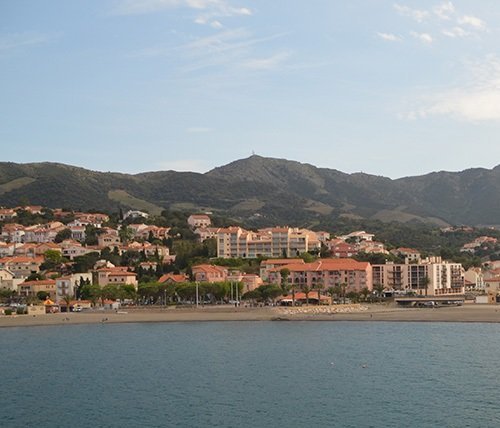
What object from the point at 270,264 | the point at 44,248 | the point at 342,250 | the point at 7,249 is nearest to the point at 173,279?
the point at 270,264

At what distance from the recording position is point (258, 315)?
66.7m

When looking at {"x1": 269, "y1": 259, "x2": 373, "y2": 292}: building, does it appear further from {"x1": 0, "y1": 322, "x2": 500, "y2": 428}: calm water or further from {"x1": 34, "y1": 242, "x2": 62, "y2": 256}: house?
{"x1": 34, "y1": 242, "x2": 62, "y2": 256}: house

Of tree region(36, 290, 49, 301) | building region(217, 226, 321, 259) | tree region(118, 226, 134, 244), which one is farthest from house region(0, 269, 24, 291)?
building region(217, 226, 321, 259)

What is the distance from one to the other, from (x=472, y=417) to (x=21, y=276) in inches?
2652

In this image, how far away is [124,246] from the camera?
100 metres

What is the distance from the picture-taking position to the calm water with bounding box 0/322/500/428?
96.1 ft

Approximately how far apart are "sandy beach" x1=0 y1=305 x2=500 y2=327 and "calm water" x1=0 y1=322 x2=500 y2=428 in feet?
22.3

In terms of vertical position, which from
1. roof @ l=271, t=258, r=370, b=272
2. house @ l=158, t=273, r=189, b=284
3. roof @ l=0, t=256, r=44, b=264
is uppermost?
roof @ l=0, t=256, r=44, b=264

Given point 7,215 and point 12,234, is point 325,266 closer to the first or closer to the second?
point 12,234


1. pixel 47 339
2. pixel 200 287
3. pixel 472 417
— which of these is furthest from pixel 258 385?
pixel 200 287

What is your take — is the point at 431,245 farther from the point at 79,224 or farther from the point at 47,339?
the point at 47,339

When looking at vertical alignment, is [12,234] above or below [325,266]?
above

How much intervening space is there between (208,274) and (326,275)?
12830 mm

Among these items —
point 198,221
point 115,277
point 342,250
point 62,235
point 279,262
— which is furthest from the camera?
point 198,221
